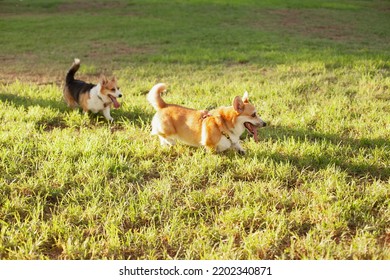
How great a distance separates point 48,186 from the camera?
3.80 m

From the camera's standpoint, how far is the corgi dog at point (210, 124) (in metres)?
4.44

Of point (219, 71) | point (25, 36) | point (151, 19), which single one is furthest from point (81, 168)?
point (151, 19)

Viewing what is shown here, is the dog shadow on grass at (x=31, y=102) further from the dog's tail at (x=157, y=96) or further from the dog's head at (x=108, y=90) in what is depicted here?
the dog's tail at (x=157, y=96)

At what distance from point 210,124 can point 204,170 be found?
0.63 m

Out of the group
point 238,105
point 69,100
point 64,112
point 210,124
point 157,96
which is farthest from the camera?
point 69,100

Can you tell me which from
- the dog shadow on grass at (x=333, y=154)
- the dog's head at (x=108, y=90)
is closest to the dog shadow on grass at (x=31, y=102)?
the dog's head at (x=108, y=90)

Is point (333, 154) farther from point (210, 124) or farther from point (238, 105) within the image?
point (210, 124)

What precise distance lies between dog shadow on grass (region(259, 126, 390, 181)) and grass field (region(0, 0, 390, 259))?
18 millimetres

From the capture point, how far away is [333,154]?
4562mm

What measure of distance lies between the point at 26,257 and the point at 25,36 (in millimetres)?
15209

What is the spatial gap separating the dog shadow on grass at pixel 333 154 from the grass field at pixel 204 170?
2 centimetres

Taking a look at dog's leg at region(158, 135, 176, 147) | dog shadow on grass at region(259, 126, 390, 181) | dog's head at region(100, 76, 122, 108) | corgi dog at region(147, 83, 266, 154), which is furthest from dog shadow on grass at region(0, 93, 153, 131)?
dog shadow on grass at region(259, 126, 390, 181)

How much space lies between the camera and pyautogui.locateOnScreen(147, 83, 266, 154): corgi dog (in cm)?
444

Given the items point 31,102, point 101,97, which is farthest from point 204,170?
point 31,102
